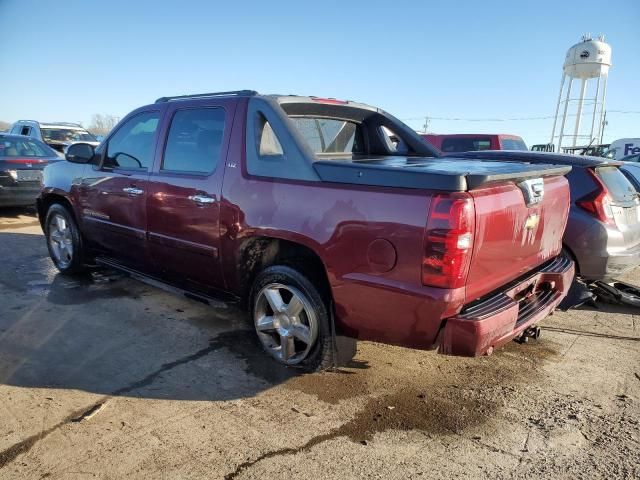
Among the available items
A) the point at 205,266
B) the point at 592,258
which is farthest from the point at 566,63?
the point at 205,266

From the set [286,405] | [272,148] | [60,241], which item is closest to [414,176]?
[272,148]

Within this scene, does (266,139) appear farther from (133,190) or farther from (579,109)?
(579,109)

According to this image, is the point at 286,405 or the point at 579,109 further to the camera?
the point at 579,109

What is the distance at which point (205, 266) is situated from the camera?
3.74m

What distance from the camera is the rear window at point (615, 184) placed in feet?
15.3

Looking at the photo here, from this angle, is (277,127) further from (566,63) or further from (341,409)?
(566,63)

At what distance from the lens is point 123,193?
4.38 m

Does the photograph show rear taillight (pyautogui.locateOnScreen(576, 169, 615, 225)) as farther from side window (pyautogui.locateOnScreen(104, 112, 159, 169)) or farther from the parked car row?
the parked car row

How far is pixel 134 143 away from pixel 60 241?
1.87m

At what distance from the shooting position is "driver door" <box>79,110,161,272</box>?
167 inches

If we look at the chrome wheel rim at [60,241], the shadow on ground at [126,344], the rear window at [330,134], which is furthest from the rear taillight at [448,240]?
the chrome wheel rim at [60,241]

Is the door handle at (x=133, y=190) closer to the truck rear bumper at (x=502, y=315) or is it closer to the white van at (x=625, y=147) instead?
the truck rear bumper at (x=502, y=315)

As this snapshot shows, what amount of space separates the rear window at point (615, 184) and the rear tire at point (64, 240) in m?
5.41

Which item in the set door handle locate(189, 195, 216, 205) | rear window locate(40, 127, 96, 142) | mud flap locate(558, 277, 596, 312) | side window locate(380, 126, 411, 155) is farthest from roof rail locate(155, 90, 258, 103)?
rear window locate(40, 127, 96, 142)
